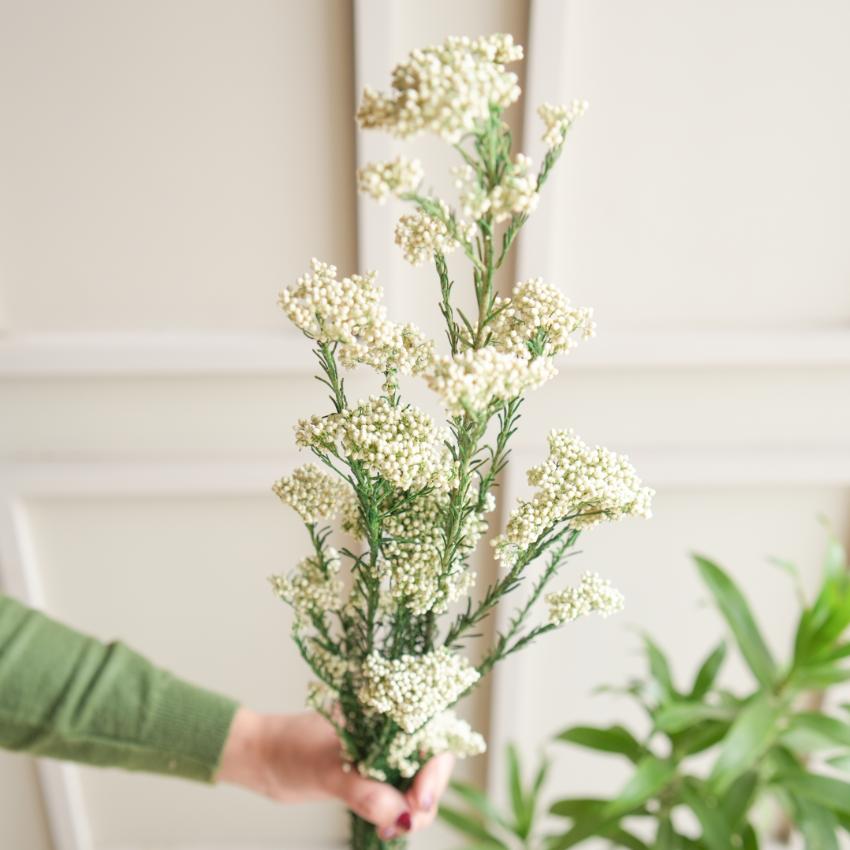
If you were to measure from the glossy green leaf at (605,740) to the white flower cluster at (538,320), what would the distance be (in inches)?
31.7

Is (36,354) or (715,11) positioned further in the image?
(36,354)

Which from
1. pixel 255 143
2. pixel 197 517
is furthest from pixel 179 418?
pixel 255 143

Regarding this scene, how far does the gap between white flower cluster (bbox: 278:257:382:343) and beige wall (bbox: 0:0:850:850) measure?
1.74ft

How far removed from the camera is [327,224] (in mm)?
1021

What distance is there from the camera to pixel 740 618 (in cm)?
107

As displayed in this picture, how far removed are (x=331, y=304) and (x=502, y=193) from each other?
0.39 ft

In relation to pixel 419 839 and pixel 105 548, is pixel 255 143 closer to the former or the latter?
pixel 105 548

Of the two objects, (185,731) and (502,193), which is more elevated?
(502,193)

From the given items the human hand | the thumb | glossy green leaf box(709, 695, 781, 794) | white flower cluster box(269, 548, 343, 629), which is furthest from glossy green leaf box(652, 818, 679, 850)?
white flower cluster box(269, 548, 343, 629)

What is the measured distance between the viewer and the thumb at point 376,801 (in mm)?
704

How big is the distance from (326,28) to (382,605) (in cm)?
71

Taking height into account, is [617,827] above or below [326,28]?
below

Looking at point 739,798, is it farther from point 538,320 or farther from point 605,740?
point 538,320

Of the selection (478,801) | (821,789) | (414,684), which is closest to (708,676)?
(821,789)
